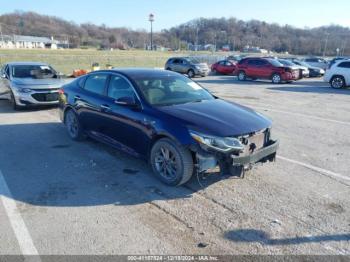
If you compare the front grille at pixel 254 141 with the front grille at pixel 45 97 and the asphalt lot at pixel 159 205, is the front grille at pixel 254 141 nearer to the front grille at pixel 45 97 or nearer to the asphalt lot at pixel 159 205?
the asphalt lot at pixel 159 205

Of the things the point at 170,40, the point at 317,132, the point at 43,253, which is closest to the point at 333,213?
the point at 43,253

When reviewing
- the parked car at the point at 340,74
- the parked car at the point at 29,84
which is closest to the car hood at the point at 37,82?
the parked car at the point at 29,84

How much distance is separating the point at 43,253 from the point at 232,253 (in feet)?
6.12

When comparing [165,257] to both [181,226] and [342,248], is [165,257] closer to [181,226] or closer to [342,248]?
[181,226]

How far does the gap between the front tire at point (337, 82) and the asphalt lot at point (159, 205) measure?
1362cm

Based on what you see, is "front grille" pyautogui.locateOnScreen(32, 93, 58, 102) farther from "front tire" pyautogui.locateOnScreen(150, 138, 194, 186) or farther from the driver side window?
"front tire" pyautogui.locateOnScreen(150, 138, 194, 186)

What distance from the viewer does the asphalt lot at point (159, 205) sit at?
10.9ft

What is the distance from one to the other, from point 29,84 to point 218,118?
24.7ft

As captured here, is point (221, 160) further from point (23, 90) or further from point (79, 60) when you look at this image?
point (79, 60)

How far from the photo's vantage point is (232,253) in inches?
125

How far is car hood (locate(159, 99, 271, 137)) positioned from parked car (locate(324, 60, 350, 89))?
15713 mm

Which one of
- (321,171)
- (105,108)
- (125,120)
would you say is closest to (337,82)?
(321,171)

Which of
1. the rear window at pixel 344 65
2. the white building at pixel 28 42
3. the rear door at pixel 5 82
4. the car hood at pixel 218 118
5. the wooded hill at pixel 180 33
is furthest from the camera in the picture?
the wooded hill at pixel 180 33

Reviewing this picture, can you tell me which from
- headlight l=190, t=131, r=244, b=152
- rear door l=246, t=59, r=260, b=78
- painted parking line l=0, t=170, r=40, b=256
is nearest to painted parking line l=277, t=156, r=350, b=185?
headlight l=190, t=131, r=244, b=152
